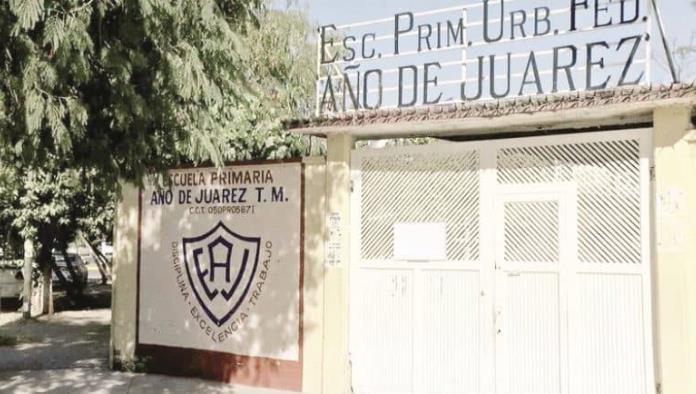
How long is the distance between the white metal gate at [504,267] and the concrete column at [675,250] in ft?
0.59

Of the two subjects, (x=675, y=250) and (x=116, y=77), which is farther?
(x=675, y=250)

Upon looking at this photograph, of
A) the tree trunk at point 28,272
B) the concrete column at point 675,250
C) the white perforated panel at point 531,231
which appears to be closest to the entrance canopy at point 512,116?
the concrete column at point 675,250

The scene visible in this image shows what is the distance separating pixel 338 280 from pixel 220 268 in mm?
1754

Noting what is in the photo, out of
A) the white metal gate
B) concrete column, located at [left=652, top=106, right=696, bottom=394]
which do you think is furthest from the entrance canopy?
concrete column, located at [left=652, top=106, right=696, bottom=394]

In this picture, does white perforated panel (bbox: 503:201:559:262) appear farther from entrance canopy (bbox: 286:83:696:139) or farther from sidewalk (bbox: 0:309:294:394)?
sidewalk (bbox: 0:309:294:394)

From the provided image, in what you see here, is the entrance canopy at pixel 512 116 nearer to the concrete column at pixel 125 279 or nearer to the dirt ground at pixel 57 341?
the concrete column at pixel 125 279

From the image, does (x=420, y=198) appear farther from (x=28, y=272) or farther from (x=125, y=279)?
(x=28, y=272)

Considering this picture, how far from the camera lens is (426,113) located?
7.53 meters

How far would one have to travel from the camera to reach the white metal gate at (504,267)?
278 inches

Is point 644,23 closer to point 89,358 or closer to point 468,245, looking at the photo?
point 468,245

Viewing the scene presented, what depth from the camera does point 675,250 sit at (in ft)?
22.0

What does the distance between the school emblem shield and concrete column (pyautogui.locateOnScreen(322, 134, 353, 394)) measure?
1.17 metres

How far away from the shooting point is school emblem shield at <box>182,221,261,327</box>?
30.3 ft

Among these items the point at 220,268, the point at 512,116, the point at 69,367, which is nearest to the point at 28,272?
the point at 69,367
